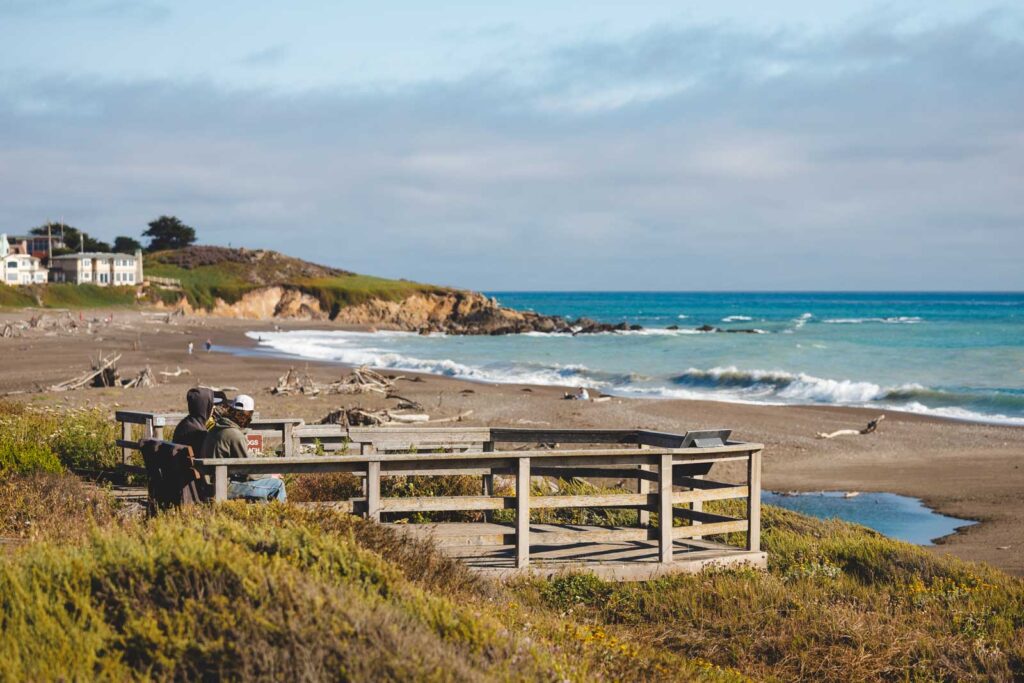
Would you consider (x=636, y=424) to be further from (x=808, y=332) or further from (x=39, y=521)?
(x=808, y=332)

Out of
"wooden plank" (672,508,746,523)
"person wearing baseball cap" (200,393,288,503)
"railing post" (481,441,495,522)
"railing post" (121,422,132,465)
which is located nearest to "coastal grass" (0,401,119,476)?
"railing post" (121,422,132,465)

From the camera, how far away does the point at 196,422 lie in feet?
30.3

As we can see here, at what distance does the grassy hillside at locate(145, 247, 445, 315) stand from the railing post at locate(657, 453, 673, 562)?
312 feet

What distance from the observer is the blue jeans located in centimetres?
894

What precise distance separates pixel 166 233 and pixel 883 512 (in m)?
141

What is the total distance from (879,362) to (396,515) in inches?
1729

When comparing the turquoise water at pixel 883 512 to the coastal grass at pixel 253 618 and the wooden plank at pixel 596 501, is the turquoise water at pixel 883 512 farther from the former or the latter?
the coastal grass at pixel 253 618

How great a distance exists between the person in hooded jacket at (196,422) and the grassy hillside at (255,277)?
308ft

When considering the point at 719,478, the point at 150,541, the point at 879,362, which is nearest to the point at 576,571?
the point at 150,541

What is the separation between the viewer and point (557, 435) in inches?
472

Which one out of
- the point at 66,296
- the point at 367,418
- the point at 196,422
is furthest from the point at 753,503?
the point at 66,296

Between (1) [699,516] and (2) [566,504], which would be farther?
(1) [699,516]

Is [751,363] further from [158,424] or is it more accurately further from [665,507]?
[665,507]

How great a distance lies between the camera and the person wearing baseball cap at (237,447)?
8.70 m
